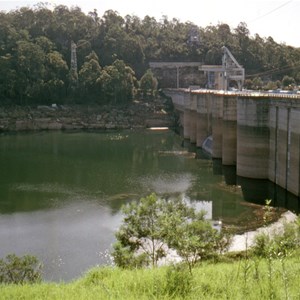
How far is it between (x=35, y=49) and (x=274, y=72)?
45094 millimetres

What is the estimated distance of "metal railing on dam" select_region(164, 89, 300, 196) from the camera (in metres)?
28.2

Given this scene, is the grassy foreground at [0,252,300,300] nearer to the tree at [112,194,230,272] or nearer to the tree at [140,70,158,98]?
the tree at [112,194,230,272]

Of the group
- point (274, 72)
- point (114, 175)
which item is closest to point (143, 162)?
point (114, 175)

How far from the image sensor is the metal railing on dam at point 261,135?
92.6 ft

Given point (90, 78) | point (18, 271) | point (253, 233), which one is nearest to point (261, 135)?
point (253, 233)

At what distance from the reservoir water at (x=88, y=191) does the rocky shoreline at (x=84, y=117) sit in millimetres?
13279

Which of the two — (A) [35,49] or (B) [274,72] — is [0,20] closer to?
(A) [35,49]

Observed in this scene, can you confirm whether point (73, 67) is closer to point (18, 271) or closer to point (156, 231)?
point (156, 231)

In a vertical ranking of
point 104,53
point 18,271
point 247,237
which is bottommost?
point 18,271

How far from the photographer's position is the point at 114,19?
101 meters

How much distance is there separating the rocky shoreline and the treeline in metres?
2.89

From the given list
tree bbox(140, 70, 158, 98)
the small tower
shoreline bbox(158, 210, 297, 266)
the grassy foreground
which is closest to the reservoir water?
shoreline bbox(158, 210, 297, 266)

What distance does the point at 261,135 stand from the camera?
32.5 m

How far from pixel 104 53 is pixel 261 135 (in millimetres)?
60398
